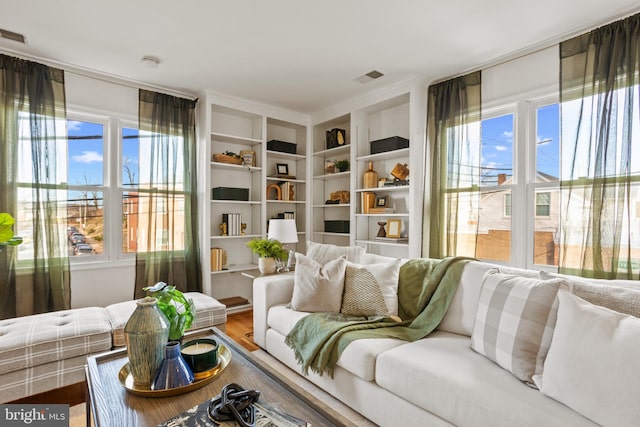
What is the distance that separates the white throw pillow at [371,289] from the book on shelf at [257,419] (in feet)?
3.99

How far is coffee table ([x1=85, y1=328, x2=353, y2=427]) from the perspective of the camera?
1117 millimetres

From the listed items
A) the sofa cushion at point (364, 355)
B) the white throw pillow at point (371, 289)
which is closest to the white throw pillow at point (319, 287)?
the white throw pillow at point (371, 289)

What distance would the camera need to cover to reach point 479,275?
2018mm

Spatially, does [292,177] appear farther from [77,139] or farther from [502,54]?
Result: [502,54]

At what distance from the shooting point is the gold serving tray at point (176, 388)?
4.04 ft

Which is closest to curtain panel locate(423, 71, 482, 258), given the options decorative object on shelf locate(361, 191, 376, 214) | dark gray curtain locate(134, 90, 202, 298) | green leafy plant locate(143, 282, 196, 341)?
decorative object on shelf locate(361, 191, 376, 214)

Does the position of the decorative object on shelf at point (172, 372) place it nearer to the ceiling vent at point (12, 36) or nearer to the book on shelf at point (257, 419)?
the book on shelf at point (257, 419)

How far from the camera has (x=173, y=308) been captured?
1434 millimetres

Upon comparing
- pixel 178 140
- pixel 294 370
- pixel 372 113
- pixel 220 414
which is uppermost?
pixel 372 113

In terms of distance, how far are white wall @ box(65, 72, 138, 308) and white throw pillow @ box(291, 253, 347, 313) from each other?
2069mm

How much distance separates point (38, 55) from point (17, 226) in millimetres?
1450

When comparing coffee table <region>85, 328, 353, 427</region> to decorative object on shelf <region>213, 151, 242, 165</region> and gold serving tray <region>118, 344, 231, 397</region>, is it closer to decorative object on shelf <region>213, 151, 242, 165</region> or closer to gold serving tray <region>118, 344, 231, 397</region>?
gold serving tray <region>118, 344, 231, 397</region>

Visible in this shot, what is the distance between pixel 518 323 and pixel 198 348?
1.44 metres

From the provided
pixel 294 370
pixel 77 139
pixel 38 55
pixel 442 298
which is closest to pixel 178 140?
pixel 77 139
